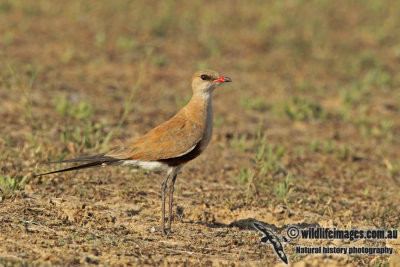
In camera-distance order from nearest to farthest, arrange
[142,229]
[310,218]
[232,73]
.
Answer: [142,229] → [310,218] → [232,73]

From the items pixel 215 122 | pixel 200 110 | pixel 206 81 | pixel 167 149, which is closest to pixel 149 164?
pixel 167 149

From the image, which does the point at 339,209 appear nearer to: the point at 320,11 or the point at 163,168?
the point at 163,168

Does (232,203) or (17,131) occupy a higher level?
(17,131)

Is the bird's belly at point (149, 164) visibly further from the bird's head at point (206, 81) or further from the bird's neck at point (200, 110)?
the bird's head at point (206, 81)

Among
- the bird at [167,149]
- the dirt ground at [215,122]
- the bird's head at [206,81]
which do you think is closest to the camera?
the dirt ground at [215,122]

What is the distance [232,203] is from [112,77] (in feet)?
15.5

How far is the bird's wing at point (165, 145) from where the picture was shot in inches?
226

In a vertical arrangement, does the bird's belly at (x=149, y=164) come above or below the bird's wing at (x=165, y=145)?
below

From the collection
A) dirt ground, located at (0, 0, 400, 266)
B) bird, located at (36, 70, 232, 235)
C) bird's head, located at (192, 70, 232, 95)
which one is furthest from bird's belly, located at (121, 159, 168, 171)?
bird's head, located at (192, 70, 232, 95)

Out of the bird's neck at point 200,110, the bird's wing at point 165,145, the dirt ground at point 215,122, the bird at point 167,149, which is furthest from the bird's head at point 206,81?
the dirt ground at point 215,122

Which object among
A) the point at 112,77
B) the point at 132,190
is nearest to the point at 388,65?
the point at 112,77

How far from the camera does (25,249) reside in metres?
4.84

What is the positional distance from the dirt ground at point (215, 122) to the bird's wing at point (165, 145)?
2.27 feet

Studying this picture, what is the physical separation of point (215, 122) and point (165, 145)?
3.23 m
